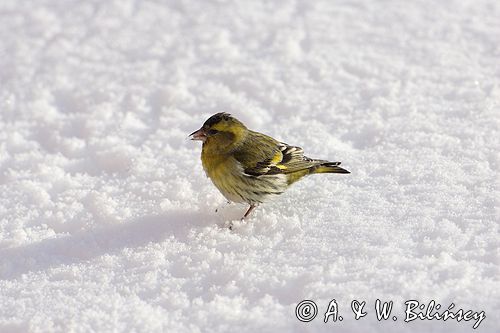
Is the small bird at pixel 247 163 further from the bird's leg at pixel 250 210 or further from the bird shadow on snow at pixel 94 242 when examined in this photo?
the bird shadow on snow at pixel 94 242

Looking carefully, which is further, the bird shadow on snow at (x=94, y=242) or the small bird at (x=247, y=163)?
the small bird at (x=247, y=163)

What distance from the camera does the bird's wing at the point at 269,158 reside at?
193 inches

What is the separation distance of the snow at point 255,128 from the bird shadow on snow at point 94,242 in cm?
1

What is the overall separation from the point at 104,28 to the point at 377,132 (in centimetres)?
344

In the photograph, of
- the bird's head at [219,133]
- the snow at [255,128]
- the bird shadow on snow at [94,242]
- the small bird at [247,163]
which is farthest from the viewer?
the bird's head at [219,133]

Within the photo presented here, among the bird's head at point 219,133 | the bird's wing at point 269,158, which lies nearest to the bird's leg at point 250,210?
the bird's wing at point 269,158

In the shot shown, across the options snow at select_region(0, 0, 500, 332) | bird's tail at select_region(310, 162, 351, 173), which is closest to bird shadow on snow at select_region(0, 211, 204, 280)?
snow at select_region(0, 0, 500, 332)

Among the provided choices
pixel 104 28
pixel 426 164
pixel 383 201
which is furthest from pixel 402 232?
pixel 104 28

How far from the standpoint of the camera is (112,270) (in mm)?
4387

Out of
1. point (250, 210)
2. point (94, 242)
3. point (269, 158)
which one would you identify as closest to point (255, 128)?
point (269, 158)

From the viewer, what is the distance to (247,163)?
16.1 ft

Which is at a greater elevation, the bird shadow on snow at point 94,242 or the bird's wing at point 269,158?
the bird's wing at point 269,158

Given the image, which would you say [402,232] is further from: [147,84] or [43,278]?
[147,84]

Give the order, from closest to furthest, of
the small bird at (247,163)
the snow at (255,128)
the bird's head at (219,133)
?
the snow at (255,128)
the small bird at (247,163)
the bird's head at (219,133)
